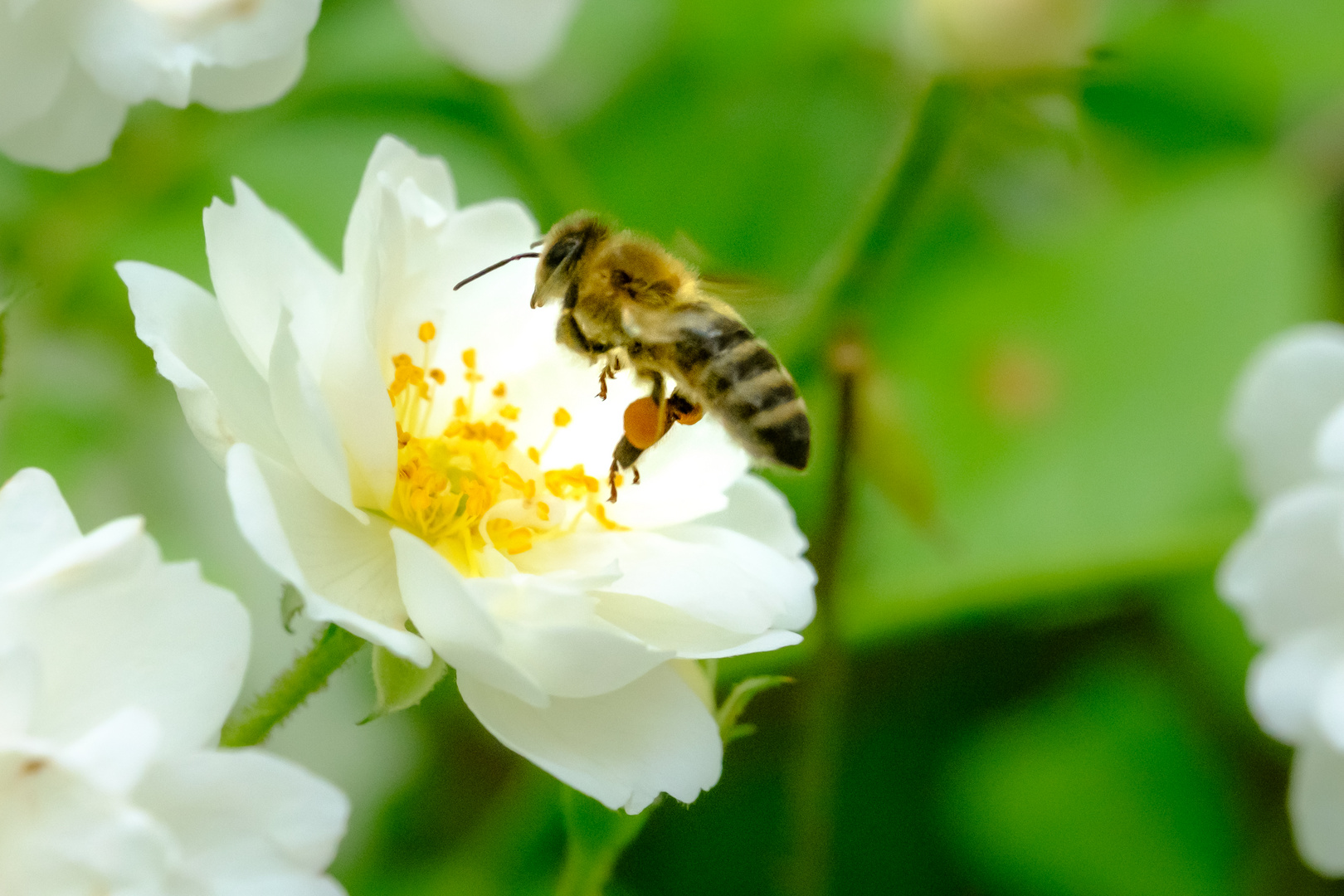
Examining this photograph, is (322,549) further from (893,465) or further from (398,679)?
(893,465)

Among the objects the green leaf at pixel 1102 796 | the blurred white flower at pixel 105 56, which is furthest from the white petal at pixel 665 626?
the green leaf at pixel 1102 796

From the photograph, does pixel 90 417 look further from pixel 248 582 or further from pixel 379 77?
pixel 379 77

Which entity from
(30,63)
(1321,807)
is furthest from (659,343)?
(1321,807)

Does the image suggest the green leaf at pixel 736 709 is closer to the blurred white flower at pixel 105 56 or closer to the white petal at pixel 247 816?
the white petal at pixel 247 816

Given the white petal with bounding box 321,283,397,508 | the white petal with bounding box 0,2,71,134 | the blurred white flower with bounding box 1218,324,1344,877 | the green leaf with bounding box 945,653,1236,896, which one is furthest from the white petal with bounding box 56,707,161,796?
the green leaf with bounding box 945,653,1236,896

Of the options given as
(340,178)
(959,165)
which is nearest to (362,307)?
(340,178)

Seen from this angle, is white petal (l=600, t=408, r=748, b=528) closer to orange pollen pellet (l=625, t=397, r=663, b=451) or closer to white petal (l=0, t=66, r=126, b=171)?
orange pollen pellet (l=625, t=397, r=663, b=451)
